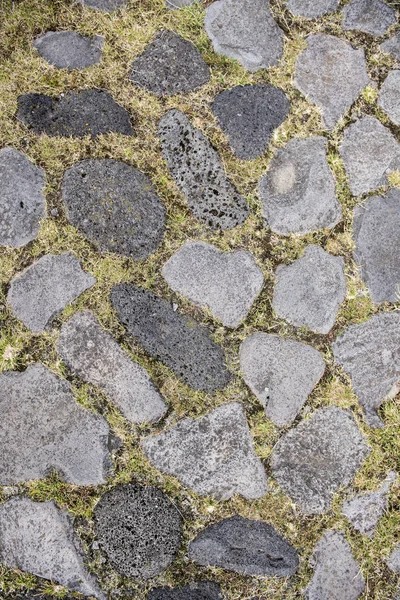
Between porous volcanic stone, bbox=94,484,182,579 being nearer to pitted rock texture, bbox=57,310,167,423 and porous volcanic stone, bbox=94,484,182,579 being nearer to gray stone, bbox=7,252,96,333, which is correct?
pitted rock texture, bbox=57,310,167,423

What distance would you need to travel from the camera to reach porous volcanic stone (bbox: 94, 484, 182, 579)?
237 cm

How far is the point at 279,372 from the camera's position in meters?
2.41

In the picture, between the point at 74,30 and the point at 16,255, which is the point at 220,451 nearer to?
the point at 16,255

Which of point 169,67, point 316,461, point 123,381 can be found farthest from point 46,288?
point 316,461

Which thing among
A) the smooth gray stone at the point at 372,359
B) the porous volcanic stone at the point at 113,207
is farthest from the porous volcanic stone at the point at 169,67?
the smooth gray stone at the point at 372,359

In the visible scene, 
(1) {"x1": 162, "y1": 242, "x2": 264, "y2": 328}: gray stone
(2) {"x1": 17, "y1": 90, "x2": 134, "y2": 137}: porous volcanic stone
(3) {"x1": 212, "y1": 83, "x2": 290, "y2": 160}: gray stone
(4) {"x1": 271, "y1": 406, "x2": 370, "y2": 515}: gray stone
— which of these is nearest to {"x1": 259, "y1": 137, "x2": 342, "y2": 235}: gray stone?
(3) {"x1": 212, "y1": 83, "x2": 290, "y2": 160}: gray stone

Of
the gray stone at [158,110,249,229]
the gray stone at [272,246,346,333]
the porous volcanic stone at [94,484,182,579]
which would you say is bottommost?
the porous volcanic stone at [94,484,182,579]

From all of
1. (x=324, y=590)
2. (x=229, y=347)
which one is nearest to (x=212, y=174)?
(x=229, y=347)

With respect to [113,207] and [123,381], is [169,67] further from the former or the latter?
[123,381]

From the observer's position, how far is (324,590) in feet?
7.90

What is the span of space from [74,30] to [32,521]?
2.17 meters

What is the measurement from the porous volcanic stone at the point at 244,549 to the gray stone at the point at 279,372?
0.47 m

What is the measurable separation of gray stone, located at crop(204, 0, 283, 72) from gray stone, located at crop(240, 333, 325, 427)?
124 centimetres

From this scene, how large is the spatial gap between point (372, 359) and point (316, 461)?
51 cm
